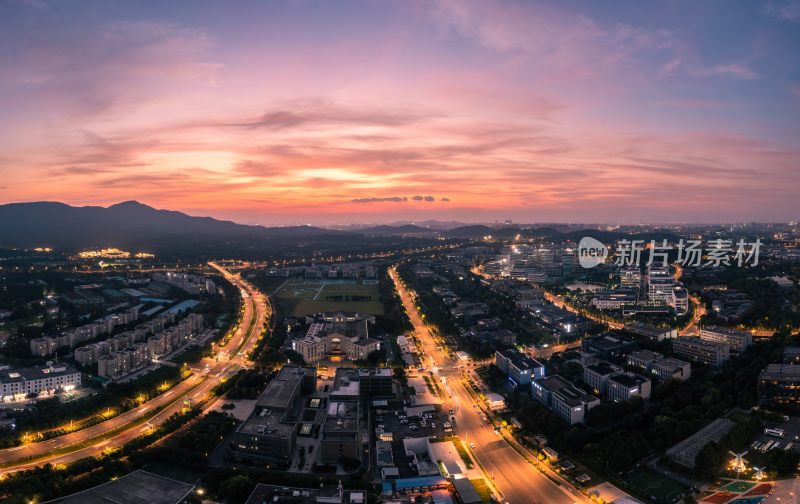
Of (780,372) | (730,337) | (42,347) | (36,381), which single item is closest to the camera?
(780,372)

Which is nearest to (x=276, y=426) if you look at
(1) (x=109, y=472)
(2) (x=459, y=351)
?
(1) (x=109, y=472)

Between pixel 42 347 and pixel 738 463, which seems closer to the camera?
pixel 738 463

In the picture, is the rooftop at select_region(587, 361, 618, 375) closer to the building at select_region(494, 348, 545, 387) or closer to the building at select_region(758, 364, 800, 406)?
the building at select_region(494, 348, 545, 387)

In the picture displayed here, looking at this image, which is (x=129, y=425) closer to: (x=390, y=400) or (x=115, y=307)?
(x=390, y=400)

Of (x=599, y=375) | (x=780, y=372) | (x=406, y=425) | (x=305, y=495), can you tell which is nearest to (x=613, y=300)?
(x=599, y=375)

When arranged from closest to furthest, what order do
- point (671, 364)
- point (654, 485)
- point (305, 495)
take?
point (305, 495) → point (654, 485) → point (671, 364)

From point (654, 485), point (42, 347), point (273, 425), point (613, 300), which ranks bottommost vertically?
point (654, 485)

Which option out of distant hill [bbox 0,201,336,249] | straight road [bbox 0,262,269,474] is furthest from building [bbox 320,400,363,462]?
distant hill [bbox 0,201,336,249]

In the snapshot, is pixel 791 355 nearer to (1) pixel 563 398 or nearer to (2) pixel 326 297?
(1) pixel 563 398
